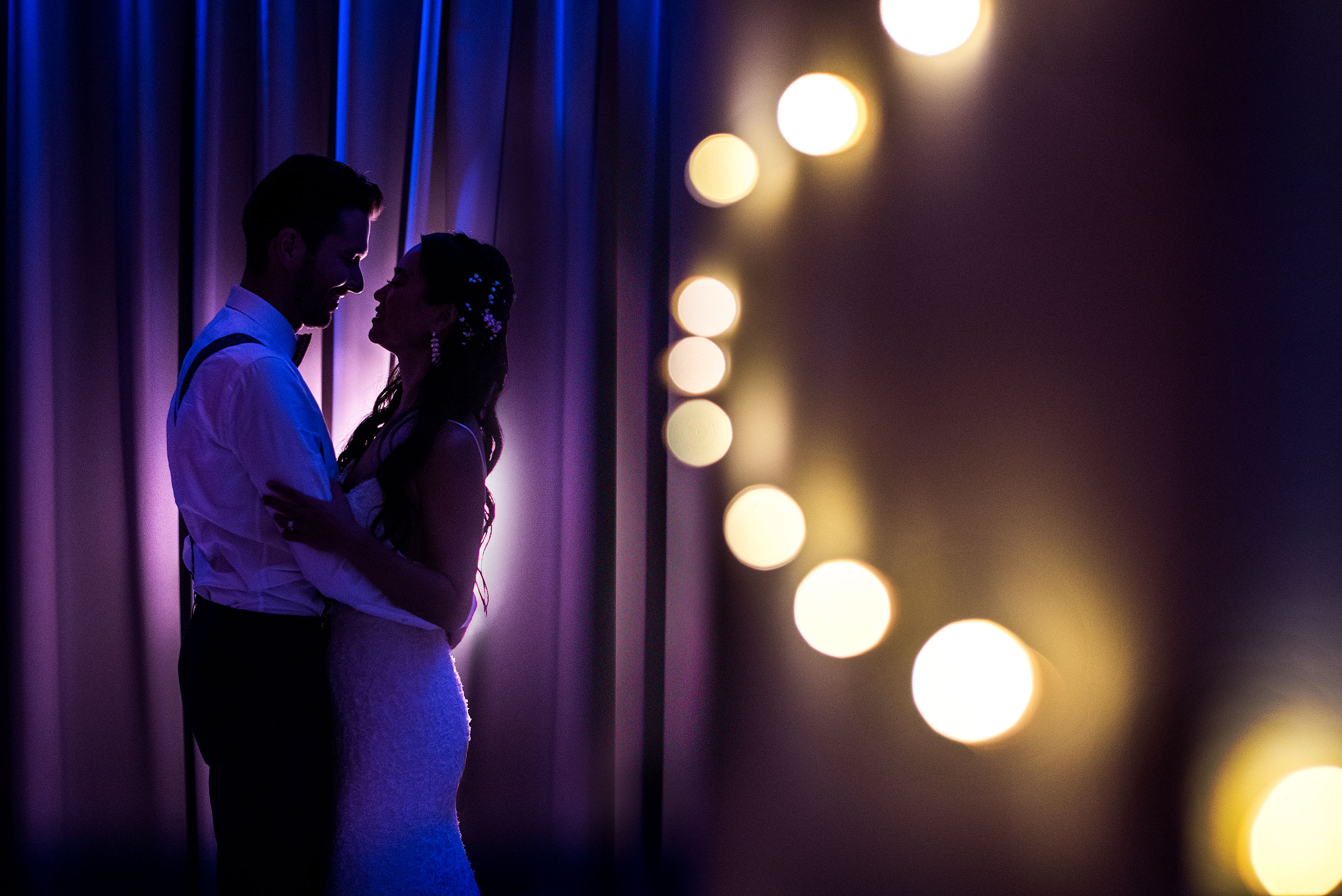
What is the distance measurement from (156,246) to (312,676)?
1231mm

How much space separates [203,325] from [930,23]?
1.82 m

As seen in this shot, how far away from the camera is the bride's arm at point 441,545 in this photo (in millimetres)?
1071

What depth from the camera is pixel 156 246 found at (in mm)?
1748

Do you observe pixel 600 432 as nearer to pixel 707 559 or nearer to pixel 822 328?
pixel 707 559

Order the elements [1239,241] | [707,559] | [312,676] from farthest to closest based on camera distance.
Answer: [707,559] < [1239,241] < [312,676]

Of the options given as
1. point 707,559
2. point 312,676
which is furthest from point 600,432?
point 312,676

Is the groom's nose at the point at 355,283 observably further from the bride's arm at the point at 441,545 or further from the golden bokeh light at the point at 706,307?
the golden bokeh light at the point at 706,307

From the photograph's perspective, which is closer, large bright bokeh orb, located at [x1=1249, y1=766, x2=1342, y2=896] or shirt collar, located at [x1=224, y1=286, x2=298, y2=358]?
shirt collar, located at [x1=224, y1=286, x2=298, y2=358]

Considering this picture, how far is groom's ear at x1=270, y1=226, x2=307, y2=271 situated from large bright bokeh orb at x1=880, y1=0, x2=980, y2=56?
4.58ft

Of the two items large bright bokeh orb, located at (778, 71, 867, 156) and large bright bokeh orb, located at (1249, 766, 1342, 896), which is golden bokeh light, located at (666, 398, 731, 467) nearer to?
large bright bokeh orb, located at (778, 71, 867, 156)

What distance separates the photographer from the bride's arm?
1071 millimetres

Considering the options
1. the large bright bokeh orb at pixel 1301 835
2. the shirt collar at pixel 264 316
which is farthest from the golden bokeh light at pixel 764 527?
the large bright bokeh orb at pixel 1301 835

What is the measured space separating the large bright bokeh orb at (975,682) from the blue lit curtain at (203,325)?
77 cm

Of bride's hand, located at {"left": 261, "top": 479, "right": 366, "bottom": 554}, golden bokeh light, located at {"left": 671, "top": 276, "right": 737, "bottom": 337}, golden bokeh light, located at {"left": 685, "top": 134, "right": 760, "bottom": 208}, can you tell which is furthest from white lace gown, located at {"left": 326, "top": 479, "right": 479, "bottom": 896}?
golden bokeh light, located at {"left": 685, "top": 134, "right": 760, "bottom": 208}
